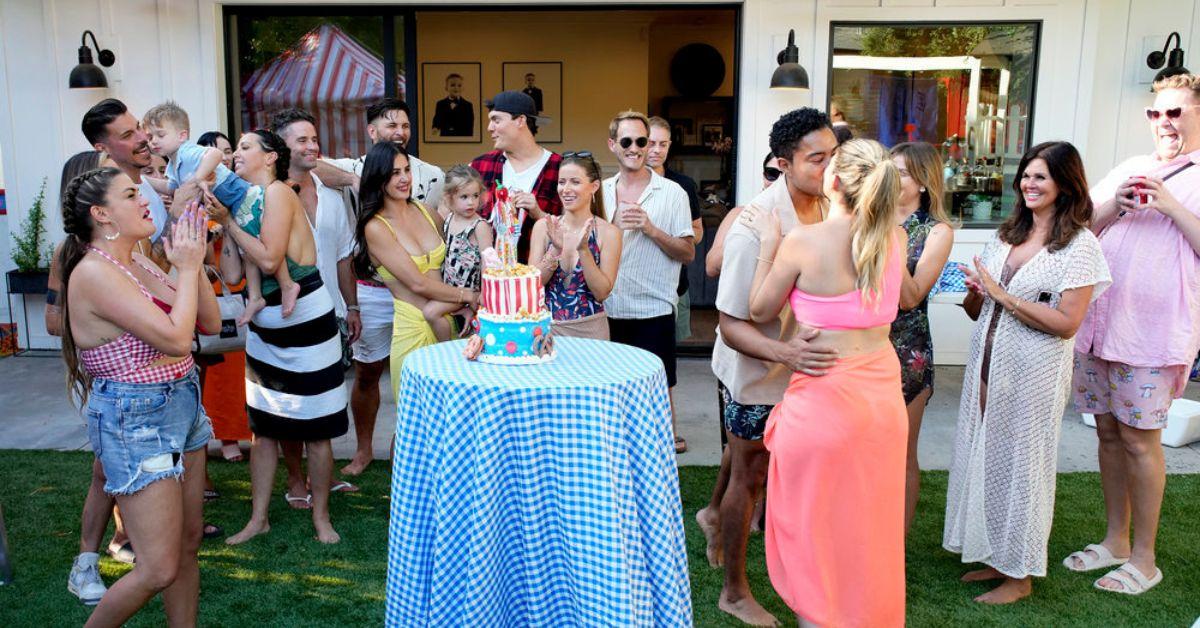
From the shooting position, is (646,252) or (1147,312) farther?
(646,252)

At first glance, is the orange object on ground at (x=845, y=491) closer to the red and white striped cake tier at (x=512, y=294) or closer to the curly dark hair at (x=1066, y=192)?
the red and white striped cake tier at (x=512, y=294)

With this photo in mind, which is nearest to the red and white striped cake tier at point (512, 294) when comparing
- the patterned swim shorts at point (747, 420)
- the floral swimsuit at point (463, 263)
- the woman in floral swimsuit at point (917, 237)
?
the patterned swim shorts at point (747, 420)

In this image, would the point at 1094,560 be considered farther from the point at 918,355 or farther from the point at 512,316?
the point at 512,316

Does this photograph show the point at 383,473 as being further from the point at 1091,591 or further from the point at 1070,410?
the point at 1070,410

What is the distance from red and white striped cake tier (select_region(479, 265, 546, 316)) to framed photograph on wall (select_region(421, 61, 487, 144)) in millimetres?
8376

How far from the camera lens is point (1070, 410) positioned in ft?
20.4

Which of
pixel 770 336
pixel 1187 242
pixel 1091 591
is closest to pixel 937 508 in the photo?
pixel 1091 591

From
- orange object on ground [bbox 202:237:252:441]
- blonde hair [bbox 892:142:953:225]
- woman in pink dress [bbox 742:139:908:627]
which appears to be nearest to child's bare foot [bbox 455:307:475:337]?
orange object on ground [bbox 202:237:252:441]

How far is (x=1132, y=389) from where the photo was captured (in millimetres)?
3584

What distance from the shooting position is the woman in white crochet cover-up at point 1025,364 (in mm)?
3340

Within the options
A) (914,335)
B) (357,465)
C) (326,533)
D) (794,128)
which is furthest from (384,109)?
(914,335)

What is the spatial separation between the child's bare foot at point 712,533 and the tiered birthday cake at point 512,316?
143 cm

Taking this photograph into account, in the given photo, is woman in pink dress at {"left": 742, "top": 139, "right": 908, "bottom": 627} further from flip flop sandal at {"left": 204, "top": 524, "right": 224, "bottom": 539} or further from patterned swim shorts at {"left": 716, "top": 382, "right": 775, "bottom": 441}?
flip flop sandal at {"left": 204, "top": 524, "right": 224, "bottom": 539}

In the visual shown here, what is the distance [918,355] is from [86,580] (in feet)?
11.1
